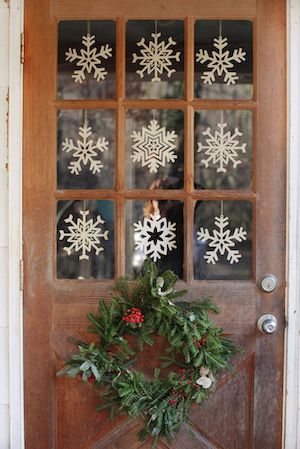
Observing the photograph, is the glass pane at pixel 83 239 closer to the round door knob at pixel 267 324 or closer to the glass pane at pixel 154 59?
the glass pane at pixel 154 59

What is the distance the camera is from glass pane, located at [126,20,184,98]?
1938mm

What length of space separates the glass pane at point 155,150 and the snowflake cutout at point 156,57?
0.16 metres

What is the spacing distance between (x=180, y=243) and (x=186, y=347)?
1.34 ft

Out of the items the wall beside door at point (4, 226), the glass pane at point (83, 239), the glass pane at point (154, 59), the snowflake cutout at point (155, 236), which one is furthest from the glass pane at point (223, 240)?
the wall beside door at point (4, 226)

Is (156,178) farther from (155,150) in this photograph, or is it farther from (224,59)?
(224,59)

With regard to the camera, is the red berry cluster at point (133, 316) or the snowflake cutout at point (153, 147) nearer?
the red berry cluster at point (133, 316)

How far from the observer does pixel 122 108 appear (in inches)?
76.4

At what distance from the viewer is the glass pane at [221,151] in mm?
1945

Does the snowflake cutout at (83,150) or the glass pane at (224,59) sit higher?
the glass pane at (224,59)

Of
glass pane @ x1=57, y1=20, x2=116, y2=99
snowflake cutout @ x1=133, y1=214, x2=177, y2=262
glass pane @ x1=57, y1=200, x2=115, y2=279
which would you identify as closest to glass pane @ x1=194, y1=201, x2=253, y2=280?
snowflake cutout @ x1=133, y1=214, x2=177, y2=262

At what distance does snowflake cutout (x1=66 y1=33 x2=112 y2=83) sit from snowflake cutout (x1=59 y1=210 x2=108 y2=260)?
1.80 ft

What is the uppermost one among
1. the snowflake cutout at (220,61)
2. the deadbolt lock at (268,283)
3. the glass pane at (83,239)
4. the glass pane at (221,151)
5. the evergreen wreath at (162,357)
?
the snowflake cutout at (220,61)

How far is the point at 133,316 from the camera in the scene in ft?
5.92

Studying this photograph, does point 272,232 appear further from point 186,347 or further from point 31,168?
point 31,168
